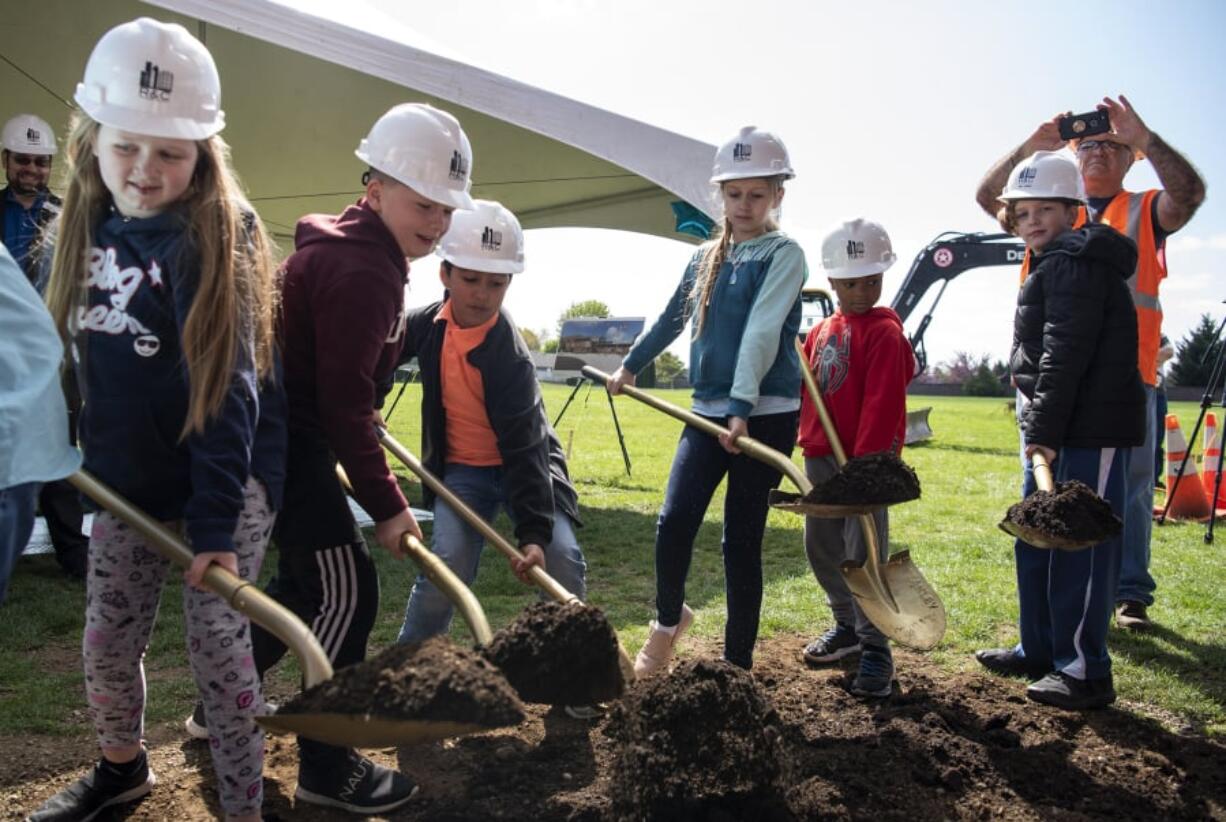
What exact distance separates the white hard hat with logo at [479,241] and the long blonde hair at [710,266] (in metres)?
0.81

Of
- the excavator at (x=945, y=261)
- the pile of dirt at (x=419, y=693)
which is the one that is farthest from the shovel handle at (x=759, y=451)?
the excavator at (x=945, y=261)

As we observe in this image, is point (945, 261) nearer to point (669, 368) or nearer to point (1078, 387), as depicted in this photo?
point (1078, 387)

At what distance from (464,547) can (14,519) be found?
153 centimetres

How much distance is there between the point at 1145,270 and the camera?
458 centimetres

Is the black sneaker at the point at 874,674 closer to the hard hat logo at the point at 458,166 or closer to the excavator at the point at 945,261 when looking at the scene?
the hard hat logo at the point at 458,166

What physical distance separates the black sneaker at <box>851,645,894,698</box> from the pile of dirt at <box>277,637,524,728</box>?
87.2 inches

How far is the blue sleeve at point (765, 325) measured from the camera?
3.49m

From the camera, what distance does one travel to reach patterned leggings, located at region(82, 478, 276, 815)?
7.60 ft

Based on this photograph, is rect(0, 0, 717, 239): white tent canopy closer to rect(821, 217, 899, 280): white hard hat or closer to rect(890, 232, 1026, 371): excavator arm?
rect(821, 217, 899, 280): white hard hat

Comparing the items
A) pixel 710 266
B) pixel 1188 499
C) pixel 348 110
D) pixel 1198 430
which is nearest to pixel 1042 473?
pixel 710 266

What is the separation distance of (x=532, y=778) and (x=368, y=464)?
45.0 inches

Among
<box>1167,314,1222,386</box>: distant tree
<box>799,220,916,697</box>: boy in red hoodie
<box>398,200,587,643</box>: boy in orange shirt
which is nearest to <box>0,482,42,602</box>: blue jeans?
<box>398,200,587,643</box>: boy in orange shirt

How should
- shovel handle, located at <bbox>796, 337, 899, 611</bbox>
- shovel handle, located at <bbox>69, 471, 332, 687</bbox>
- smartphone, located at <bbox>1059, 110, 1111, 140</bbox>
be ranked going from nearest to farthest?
shovel handle, located at <bbox>69, 471, 332, 687</bbox>
shovel handle, located at <bbox>796, 337, 899, 611</bbox>
smartphone, located at <bbox>1059, 110, 1111, 140</bbox>

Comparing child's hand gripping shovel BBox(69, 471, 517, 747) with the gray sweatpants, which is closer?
child's hand gripping shovel BBox(69, 471, 517, 747)
